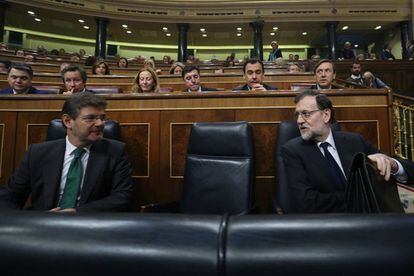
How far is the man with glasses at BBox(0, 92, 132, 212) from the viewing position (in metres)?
1.43

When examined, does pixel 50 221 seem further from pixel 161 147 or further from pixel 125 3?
pixel 125 3

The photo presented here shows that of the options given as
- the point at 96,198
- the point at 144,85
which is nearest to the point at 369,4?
the point at 144,85

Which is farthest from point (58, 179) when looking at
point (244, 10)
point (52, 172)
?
point (244, 10)

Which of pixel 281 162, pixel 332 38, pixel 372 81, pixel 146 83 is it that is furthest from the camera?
pixel 332 38

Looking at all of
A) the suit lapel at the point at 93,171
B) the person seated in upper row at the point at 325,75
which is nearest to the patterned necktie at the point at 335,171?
the suit lapel at the point at 93,171

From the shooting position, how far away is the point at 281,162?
1638 mm

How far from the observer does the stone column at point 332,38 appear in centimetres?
958

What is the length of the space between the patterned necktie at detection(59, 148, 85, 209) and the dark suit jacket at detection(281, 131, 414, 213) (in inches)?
40.9

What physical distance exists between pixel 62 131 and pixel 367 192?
160 cm

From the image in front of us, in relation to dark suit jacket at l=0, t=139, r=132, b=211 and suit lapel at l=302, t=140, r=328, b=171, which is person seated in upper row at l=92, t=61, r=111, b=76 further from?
suit lapel at l=302, t=140, r=328, b=171

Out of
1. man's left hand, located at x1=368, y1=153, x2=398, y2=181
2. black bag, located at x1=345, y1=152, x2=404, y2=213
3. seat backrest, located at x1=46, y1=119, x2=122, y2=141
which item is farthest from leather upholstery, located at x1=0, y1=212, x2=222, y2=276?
seat backrest, located at x1=46, y1=119, x2=122, y2=141

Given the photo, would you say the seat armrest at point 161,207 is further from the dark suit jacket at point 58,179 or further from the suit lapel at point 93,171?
the suit lapel at point 93,171

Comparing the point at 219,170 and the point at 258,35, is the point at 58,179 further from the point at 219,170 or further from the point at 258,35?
the point at 258,35

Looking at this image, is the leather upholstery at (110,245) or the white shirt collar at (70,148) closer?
the leather upholstery at (110,245)
